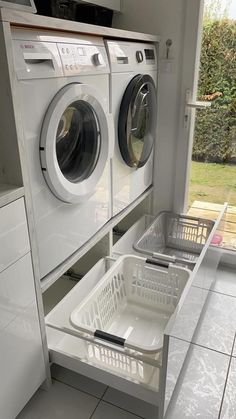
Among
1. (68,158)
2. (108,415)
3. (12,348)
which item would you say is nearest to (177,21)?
(68,158)

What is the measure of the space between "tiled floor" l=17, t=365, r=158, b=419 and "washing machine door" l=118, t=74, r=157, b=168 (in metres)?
1.10

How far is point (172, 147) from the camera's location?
2209 millimetres

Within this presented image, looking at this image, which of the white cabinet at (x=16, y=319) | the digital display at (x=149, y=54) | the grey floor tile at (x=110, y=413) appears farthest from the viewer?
the digital display at (x=149, y=54)

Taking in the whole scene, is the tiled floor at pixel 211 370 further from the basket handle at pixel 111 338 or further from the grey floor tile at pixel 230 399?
the basket handle at pixel 111 338

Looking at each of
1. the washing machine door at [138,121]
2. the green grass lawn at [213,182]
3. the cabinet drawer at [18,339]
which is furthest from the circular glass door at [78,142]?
the green grass lawn at [213,182]

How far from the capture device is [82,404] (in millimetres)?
1355

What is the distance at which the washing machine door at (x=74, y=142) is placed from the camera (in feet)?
3.76

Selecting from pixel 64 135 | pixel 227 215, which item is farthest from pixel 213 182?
pixel 64 135

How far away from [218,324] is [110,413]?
2.47 feet

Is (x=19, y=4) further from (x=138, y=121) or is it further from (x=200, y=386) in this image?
(x=200, y=386)

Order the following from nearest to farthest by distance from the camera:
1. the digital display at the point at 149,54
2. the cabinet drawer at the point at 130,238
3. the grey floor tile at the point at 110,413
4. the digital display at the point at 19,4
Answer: the digital display at the point at 19,4, the grey floor tile at the point at 110,413, the digital display at the point at 149,54, the cabinet drawer at the point at 130,238

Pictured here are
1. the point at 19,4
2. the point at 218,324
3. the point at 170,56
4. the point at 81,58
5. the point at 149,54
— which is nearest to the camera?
the point at 19,4

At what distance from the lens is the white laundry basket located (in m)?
1.57

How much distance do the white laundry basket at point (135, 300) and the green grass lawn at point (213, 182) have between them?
0.84 meters
